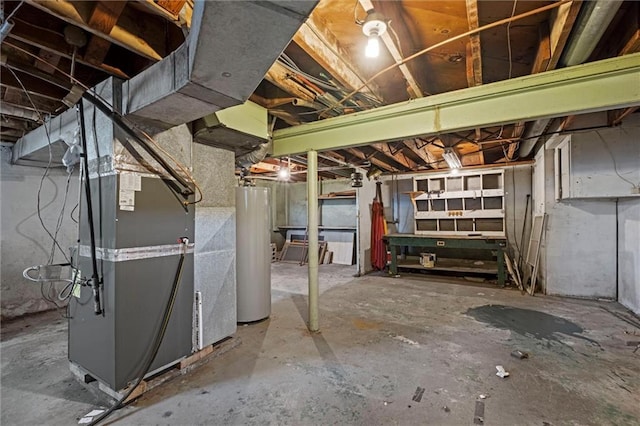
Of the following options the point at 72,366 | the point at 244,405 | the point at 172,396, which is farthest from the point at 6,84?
the point at 244,405

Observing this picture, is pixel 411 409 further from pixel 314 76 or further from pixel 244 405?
pixel 314 76

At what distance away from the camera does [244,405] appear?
1831 mm

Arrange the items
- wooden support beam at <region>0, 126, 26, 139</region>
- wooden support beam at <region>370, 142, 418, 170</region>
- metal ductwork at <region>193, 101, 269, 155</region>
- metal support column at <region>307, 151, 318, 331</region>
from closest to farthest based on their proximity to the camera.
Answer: metal ductwork at <region>193, 101, 269, 155</region> < metal support column at <region>307, 151, 318, 331</region> < wooden support beam at <region>0, 126, 26, 139</region> < wooden support beam at <region>370, 142, 418, 170</region>

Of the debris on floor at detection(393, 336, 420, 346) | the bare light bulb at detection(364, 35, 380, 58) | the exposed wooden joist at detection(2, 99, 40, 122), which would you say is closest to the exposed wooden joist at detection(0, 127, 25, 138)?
the exposed wooden joist at detection(2, 99, 40, 122)

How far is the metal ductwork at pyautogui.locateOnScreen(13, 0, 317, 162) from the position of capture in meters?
1.00

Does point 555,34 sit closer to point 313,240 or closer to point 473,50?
point 473,50

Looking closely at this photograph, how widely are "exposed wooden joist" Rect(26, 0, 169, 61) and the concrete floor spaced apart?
218 centimetres

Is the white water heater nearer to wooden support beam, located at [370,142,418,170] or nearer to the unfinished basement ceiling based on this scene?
the unfinished basement ceiling

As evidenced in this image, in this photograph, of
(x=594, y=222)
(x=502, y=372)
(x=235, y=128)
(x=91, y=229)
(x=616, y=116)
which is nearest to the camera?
(x=91, y=229)

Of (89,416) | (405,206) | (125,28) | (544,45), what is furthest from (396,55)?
(405,206)

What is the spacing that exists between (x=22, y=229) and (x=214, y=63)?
4.06m

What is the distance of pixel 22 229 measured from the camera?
3572mm

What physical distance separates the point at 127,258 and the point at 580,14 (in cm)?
301

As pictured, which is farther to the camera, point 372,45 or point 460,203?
point 460,203
